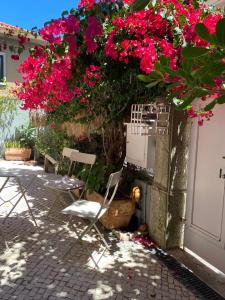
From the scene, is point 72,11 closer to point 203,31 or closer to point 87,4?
point 87,4

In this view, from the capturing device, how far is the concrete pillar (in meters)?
3.97

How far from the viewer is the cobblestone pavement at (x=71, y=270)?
9.93 feet

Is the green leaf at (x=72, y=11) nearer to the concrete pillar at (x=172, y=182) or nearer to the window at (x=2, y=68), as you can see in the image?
the concrete pillar at (x=172, y=182)

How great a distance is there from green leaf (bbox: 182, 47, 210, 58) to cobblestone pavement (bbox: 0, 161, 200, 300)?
109 inches

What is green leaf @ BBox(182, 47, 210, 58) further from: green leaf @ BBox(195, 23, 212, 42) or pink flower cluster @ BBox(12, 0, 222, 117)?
pink flower cluster @ BBox(12, 0, 222, 117)

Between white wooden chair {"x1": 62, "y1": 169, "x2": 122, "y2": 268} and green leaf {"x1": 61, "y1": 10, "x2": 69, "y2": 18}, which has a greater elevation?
green leaf {"x1": 61, "y1": 10, "x2": 69, "y2": 18}

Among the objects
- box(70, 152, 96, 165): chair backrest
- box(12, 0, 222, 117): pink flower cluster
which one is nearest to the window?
box(70, 152, 96, 165): chair backrest

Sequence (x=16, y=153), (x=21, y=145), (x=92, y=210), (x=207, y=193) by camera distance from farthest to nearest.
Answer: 1. (x=21, y=145)
2. (x=16, y=153)
3. (x=92, y=210)
4. (x=207, y=193)

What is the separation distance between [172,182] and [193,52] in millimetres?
3257

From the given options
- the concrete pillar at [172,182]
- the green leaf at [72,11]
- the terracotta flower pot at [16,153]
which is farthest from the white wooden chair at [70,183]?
the terracotta flower pot at [16,153]

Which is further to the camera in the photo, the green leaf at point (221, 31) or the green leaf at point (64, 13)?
the green leaf at point (64, 13)

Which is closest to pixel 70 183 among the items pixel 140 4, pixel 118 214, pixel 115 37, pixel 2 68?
pixel 118 214

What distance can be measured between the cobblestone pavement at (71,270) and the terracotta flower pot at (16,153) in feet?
22.4

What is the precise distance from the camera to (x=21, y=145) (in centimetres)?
1144
